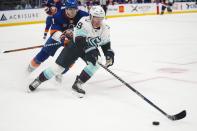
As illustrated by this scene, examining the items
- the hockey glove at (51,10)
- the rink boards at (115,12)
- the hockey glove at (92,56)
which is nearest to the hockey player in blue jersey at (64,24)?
the hockey glove at (92,56)

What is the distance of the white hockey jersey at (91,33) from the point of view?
372 centimetres

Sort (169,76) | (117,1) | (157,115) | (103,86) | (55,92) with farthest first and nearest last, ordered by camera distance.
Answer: (117,1)
(169,76)
(103,86)
(55,92)
(157,115)

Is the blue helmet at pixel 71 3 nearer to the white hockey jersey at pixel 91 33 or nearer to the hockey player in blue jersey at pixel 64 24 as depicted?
the hockey player in blue jersey at pixel 64 24

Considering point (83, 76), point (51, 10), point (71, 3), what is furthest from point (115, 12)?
point (83, 76)

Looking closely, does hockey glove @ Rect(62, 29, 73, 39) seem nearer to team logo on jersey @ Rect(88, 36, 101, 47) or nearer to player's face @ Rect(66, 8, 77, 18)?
player's face @ Rect(66, 8, 77, 18)

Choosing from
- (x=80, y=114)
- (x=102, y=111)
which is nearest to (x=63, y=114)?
(x=80, y=114)

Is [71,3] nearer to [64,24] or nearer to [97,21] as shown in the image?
[64,24]

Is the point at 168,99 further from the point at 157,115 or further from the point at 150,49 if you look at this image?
the point at 150,49

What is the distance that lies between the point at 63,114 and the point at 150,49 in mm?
4164

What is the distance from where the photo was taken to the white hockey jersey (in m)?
3.72

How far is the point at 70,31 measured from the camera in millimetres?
4418

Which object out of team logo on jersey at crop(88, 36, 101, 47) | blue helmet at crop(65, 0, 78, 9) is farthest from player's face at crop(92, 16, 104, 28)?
blue helmet at crop(65, 0, 78, 9)

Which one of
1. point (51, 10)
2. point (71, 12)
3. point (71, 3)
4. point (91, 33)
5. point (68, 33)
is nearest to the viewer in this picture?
point (91, 33)

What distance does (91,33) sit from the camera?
12.4 feet
